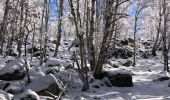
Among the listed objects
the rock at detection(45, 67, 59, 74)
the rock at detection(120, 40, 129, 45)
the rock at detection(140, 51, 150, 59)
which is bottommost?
the rock at detection(140, 51, 150, 59)

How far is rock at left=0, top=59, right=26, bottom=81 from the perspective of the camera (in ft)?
52.1

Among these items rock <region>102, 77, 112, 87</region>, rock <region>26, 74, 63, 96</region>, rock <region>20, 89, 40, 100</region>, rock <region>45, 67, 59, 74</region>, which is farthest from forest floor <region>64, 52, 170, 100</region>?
rock <region>45, 67, 59, 74</region>

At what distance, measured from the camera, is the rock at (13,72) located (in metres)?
15.9

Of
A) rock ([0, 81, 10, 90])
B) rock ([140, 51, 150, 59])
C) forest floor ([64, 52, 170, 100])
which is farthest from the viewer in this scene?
rock ([140, 51, 150, 59])

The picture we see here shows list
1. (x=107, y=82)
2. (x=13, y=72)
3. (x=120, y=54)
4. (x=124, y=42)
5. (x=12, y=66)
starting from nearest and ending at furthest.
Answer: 1. (x=13, y=72)
2. (x=107, y=82)
3. (x=12, y=66)
4. (x=120, y=54)
5. (x=124, y=42)

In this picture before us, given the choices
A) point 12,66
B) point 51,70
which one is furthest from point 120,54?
point 12,66

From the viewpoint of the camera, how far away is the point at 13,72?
52.5 ft

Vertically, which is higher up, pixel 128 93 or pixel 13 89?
pixel 13 89

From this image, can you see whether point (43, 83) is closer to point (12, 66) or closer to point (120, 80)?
point (12, 66)

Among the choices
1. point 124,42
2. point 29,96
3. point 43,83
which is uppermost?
point 124,42

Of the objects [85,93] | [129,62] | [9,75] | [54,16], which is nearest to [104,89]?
[85,93]

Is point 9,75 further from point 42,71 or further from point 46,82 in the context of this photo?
point 46,82

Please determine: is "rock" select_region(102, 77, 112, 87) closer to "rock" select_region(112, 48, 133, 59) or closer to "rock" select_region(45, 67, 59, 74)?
"rock" select_region(45, 67, 59, 74)

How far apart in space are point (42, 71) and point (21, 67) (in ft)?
3.99
